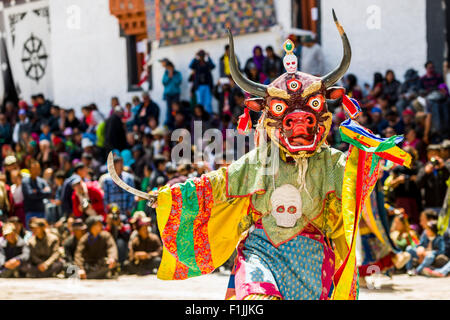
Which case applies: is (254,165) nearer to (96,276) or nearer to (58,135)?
(96,276)

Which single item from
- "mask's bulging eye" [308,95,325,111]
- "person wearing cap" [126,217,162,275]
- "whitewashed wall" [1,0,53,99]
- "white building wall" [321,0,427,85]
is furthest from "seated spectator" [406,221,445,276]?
"whitewashed wall" [1,0,53,99]

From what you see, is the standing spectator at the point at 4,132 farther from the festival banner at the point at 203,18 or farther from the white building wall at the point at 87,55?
the festival banner at the point at 203,18

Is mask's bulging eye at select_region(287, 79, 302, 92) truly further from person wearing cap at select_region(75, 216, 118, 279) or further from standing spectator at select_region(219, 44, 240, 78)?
standing spectator at select_region(219, 44, 240, 78)

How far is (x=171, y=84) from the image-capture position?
16.0 metres

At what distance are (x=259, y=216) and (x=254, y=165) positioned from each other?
328 mm

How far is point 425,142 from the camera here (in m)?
11.6

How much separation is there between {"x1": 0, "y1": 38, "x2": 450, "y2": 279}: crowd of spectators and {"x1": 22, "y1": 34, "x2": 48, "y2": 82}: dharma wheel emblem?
4284 mm

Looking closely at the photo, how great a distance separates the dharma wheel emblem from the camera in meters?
19.7

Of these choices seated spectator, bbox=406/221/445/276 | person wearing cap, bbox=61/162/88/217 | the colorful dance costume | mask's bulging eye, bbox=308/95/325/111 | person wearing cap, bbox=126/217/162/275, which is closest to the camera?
the colorful dance costume

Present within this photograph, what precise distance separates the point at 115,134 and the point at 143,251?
168 inches

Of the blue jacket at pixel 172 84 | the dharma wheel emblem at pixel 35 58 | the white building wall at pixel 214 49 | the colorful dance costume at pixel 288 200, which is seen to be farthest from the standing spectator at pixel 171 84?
the colorful dance costume at pixel 288 200

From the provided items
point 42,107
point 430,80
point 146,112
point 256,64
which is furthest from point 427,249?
point 42,107

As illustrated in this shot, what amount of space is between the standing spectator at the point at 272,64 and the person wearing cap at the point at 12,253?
4.49 meters

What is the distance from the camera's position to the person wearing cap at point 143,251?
443 inches
